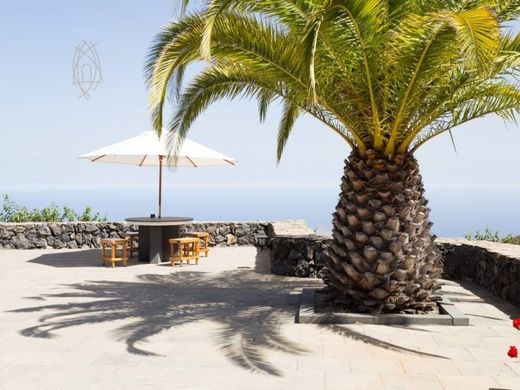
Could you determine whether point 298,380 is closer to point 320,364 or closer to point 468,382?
point 320,364

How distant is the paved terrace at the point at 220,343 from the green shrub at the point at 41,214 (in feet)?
26.1

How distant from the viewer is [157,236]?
474 inches

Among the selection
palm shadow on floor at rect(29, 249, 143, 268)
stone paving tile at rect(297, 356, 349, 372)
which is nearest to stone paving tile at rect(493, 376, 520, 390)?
stone paving tile at rect(297, 356, 349, 372)

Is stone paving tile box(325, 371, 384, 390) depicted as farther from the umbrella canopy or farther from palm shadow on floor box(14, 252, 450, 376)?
the umbrella canopy

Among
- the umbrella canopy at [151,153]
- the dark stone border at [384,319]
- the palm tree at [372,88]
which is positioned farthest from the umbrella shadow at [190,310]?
the umbrella canopy at [151,153]

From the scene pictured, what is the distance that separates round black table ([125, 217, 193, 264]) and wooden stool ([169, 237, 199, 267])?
0.80 feet

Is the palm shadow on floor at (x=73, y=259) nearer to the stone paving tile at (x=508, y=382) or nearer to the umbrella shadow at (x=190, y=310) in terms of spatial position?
the umbrella shadow at (x=190, y=310)

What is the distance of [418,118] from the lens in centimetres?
697

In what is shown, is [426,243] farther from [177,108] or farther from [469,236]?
[469,236]

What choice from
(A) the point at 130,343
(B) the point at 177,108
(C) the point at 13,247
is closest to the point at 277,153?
(B) the point at 177,108

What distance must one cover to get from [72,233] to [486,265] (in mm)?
10879

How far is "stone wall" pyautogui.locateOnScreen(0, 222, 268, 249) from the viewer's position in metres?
14.8

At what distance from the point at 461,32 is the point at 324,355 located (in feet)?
10.9

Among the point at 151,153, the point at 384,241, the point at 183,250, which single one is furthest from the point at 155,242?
the point at 384,241
